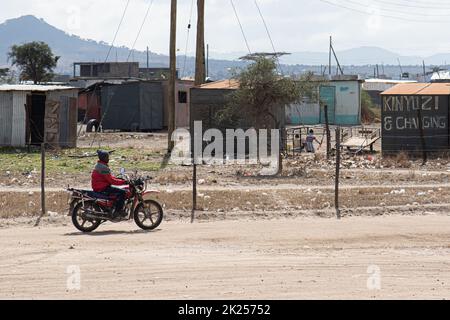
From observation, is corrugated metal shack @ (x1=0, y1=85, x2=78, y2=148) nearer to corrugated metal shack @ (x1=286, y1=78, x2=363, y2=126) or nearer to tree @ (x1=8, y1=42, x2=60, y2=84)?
corrugated metal shack @ (x1=286, y1=78, x2=363, y2=126)

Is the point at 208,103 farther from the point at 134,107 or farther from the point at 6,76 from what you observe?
the point at 6,76

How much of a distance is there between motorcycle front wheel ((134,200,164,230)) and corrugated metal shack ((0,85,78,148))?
16.4 metres

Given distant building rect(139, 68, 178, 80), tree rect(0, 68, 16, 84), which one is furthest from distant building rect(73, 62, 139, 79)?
tree rect(0, 68, 16, 84)

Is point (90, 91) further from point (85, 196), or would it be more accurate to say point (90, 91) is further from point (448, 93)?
point (85, 196)

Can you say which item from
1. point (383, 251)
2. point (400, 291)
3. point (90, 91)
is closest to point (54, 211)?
point (383, 251)

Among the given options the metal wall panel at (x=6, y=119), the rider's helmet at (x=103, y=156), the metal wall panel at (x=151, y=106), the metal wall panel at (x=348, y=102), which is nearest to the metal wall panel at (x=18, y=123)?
the metal wall panel at (x=6, y=119)

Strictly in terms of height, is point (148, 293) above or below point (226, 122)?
below

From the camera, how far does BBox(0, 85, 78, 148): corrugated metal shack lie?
101 ft

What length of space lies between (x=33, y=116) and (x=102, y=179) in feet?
56.7

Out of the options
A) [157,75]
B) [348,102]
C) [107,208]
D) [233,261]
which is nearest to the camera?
[233,261]

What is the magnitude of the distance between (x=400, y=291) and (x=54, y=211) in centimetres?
921

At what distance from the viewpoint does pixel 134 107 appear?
4338cm

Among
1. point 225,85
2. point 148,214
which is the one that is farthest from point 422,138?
point 148,214

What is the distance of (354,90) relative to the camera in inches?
1966
